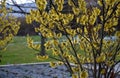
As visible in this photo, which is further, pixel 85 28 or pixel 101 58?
pixel 85 28

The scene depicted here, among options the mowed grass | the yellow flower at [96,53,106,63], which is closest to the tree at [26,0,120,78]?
the yellow flower at [96,53,106,63]

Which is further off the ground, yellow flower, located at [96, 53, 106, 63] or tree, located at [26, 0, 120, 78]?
tree, located at [26, 0, 120, 78]

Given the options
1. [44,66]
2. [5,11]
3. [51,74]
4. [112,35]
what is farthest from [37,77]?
[112,35]

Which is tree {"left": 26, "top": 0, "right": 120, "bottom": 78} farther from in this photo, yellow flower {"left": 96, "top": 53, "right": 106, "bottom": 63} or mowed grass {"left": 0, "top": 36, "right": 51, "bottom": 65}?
mowed grass {"left": 0, "top": 36, "right": 51, "bottom": 65}

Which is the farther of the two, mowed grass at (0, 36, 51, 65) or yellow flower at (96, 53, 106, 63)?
mowed grass at (0, 36, 51, 65)

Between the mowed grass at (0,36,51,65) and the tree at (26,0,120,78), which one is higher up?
the tree at (26,0,120,78)

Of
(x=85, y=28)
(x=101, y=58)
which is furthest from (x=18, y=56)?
(x=101, y=58)

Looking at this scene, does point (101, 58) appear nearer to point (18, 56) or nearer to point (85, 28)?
point (85, 28)

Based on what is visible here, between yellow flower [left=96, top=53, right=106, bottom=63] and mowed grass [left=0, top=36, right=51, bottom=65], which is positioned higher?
yellow flower [left=96, top=53, right=106, bottom=63]

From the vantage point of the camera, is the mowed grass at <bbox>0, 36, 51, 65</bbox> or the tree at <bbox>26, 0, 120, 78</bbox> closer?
the tree at <bbox>26, 0, 120, 78</bbox>

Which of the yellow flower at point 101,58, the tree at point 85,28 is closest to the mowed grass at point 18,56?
the tree at point 85,28

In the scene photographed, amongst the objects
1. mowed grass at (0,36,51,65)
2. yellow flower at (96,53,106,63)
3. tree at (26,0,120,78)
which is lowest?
mowed grass at (0,36,51,65)

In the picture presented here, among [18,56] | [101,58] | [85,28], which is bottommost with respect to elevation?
[18,56]

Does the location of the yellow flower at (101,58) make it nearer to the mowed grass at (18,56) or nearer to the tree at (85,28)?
the tree at (85,28)
